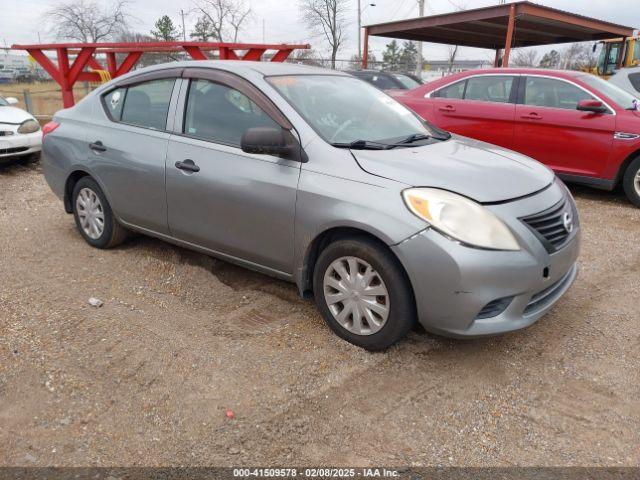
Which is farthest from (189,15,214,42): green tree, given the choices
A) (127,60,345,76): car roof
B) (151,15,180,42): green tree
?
(127,60,345,76): car roof

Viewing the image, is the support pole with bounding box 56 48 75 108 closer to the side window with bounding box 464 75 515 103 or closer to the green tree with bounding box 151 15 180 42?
the side window with bounding box 464 75 515 103

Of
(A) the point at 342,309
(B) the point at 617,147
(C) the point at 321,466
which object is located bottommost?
(C) the point at 321,466

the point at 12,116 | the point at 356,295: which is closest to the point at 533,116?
the point at 356,295

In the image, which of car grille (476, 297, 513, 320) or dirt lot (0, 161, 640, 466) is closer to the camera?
dirt lot (0, 161, 640, 466)

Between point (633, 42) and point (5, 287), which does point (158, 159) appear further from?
point (633, 42)

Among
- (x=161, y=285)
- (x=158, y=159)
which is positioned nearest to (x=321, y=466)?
(x=161, y=285)

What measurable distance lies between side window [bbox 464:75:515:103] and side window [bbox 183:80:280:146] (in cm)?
458

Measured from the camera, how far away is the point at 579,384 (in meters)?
2.80

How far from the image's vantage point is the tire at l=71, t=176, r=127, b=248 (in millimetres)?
4434

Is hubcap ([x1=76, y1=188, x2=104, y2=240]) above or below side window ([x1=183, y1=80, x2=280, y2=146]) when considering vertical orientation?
below

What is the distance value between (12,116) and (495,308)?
808 cm

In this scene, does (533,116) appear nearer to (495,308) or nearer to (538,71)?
(538,71)

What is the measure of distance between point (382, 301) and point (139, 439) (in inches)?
54.6

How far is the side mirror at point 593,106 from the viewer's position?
609 centimetres
